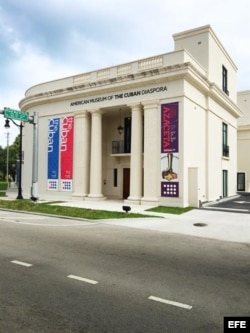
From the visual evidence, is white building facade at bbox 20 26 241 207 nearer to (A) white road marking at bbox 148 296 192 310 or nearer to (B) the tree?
(A) white road marking at bbox 148 296 192 310

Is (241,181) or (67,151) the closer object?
(67,151)

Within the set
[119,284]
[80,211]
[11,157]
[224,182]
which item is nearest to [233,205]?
[224,182]

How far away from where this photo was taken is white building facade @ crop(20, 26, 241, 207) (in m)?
20.8

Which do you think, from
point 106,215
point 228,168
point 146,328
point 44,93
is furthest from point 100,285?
point 228,168

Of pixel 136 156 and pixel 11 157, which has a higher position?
pixel 11 157

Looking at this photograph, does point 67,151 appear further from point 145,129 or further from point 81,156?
→ point 145,129

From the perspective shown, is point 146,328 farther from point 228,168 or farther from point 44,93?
point 228,168

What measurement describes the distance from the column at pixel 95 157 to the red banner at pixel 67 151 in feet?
6.92

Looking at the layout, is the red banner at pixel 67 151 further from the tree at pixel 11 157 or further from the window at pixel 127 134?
the tree at pixel 11 157

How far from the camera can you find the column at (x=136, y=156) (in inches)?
869

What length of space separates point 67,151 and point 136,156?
660 cm

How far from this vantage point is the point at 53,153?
86.8ft

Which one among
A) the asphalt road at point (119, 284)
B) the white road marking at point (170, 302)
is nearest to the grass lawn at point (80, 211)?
the asphalt road at point (119, 284)

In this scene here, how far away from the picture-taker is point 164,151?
68.9ft
